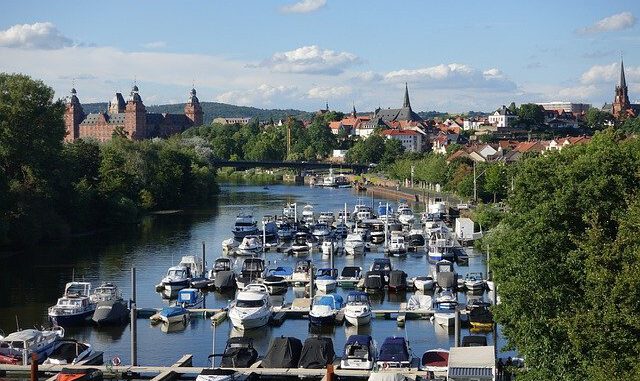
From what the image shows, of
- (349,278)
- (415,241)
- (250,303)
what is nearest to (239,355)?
(250,303)

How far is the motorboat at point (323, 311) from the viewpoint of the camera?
3250 cm

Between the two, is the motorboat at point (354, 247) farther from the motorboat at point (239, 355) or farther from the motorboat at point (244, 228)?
the motorboat at point (239, 355)

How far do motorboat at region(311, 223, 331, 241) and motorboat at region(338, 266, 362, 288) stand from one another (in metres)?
14.2

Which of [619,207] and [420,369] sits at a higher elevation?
[619,207]

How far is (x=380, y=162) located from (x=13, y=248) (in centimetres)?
8159

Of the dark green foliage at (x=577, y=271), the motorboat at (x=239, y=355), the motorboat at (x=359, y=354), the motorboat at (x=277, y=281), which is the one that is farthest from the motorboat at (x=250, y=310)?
the dark green foliage at (x=577, y=271)

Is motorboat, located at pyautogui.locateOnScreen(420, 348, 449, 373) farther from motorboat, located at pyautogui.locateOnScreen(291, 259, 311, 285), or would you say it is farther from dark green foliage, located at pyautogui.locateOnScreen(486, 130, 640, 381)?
motorboat, located at pyautogui.locateOnScreen(291, 259, 311, 285)

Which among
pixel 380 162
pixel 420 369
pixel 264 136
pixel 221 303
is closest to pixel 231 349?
pixel 420 369

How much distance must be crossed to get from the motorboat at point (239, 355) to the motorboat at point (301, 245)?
23.6 m

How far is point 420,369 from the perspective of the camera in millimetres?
25344

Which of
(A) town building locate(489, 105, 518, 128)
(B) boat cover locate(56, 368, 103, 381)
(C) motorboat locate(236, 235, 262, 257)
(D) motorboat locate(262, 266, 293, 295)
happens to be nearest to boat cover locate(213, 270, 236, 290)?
(D) motorboat locate(262, 266, 293, 295)

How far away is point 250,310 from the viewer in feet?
106

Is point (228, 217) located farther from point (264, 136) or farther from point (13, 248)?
point (264, 136)

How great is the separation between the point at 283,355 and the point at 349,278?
14.5 m
